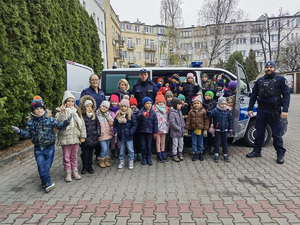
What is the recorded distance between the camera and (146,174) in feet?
14.5

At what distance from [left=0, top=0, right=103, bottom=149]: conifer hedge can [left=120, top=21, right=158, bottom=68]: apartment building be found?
38.8 m

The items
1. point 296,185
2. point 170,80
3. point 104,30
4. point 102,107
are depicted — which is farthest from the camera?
point 104,30

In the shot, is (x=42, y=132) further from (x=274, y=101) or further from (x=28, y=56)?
(x=274, y=101)

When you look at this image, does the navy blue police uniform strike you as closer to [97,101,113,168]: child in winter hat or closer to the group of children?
the group of children

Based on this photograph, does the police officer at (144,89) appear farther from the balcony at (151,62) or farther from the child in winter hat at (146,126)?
the balcony at (151,62)

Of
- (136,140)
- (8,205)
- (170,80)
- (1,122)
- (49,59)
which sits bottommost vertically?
→ (8,205)

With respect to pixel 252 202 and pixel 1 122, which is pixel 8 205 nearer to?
pixel 1 122

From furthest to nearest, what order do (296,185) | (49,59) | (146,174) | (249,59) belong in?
(249,59), (49,59), (146,174), (296,185)

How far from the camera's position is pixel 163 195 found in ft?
11.5

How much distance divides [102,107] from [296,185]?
12.7 feet

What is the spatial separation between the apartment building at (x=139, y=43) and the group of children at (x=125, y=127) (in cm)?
4367

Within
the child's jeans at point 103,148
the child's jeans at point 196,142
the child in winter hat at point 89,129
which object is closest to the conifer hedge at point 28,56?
the child in winter hat at point 89,129

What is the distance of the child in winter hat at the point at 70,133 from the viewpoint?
159 inches

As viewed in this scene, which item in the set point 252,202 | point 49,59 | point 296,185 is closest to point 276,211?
point 252,202
